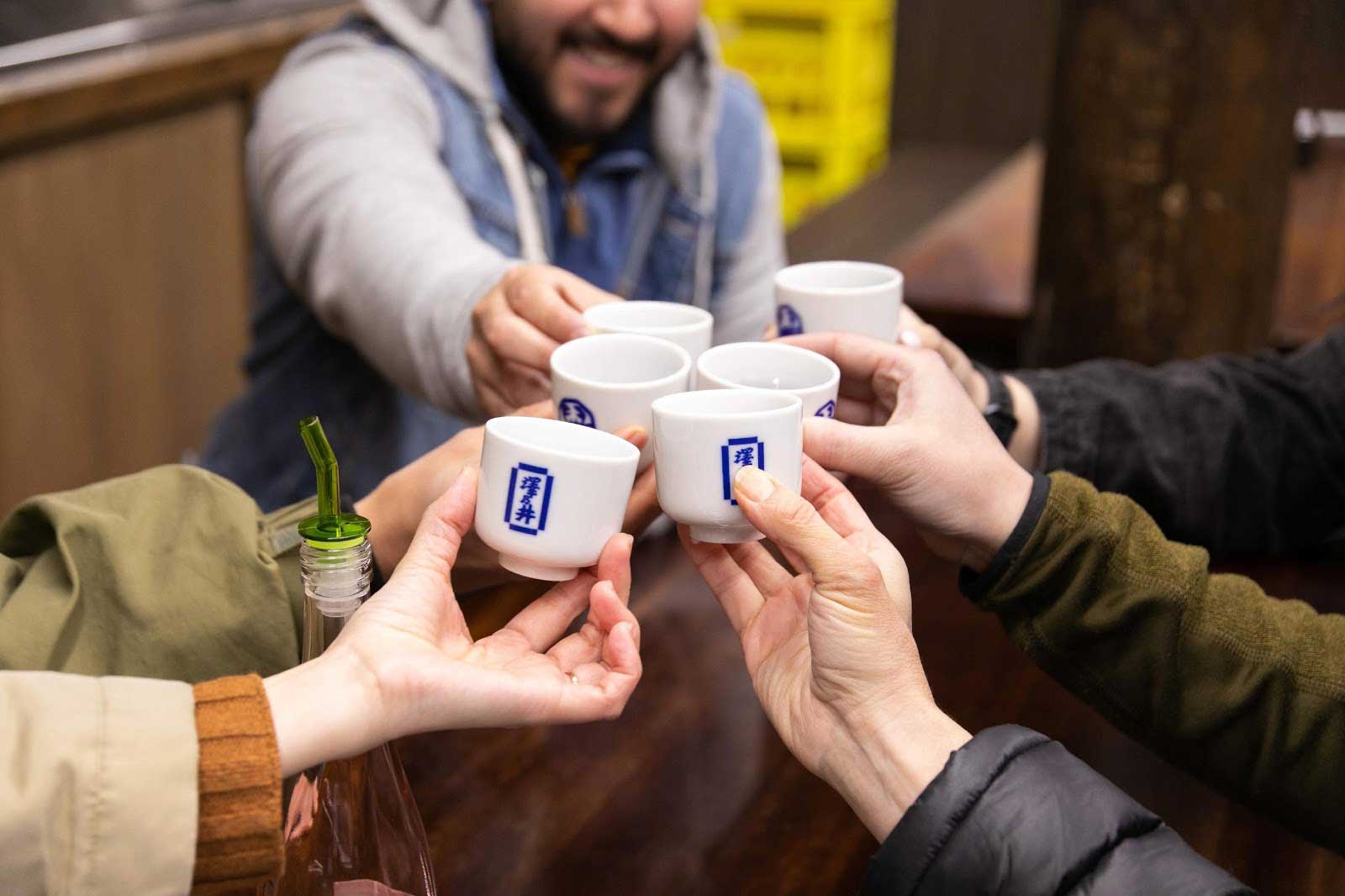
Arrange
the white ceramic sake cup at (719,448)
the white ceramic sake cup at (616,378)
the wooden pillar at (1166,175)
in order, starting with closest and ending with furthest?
the white ceramic sake cup at (719,448) → the white ceramic sake cup at (616,378) → the wooden pillar at (1166,175)

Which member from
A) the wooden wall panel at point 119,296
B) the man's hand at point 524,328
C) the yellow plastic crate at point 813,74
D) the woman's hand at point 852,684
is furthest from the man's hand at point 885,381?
the yellow plastic crate at point 813,74

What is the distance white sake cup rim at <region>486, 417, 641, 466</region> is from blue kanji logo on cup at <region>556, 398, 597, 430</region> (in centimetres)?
6

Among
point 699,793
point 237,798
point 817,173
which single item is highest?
point 237,798

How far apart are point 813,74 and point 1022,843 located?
4.03 metres

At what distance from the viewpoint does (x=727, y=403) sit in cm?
100

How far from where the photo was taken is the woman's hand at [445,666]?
0.79 m

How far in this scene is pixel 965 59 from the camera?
4863 mm

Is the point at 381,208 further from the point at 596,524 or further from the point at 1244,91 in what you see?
the point at 1244,91

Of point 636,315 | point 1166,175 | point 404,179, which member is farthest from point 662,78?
point 636,315

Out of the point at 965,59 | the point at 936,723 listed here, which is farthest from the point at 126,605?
the point at 965,59

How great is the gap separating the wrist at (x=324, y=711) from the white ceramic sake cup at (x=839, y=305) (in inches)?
24.5

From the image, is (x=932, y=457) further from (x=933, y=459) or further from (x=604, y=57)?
(x=604, y=57)

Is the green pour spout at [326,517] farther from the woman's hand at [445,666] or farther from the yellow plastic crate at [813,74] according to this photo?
the yellow plastic crate at [813,74]

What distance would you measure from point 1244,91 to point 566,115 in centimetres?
104
